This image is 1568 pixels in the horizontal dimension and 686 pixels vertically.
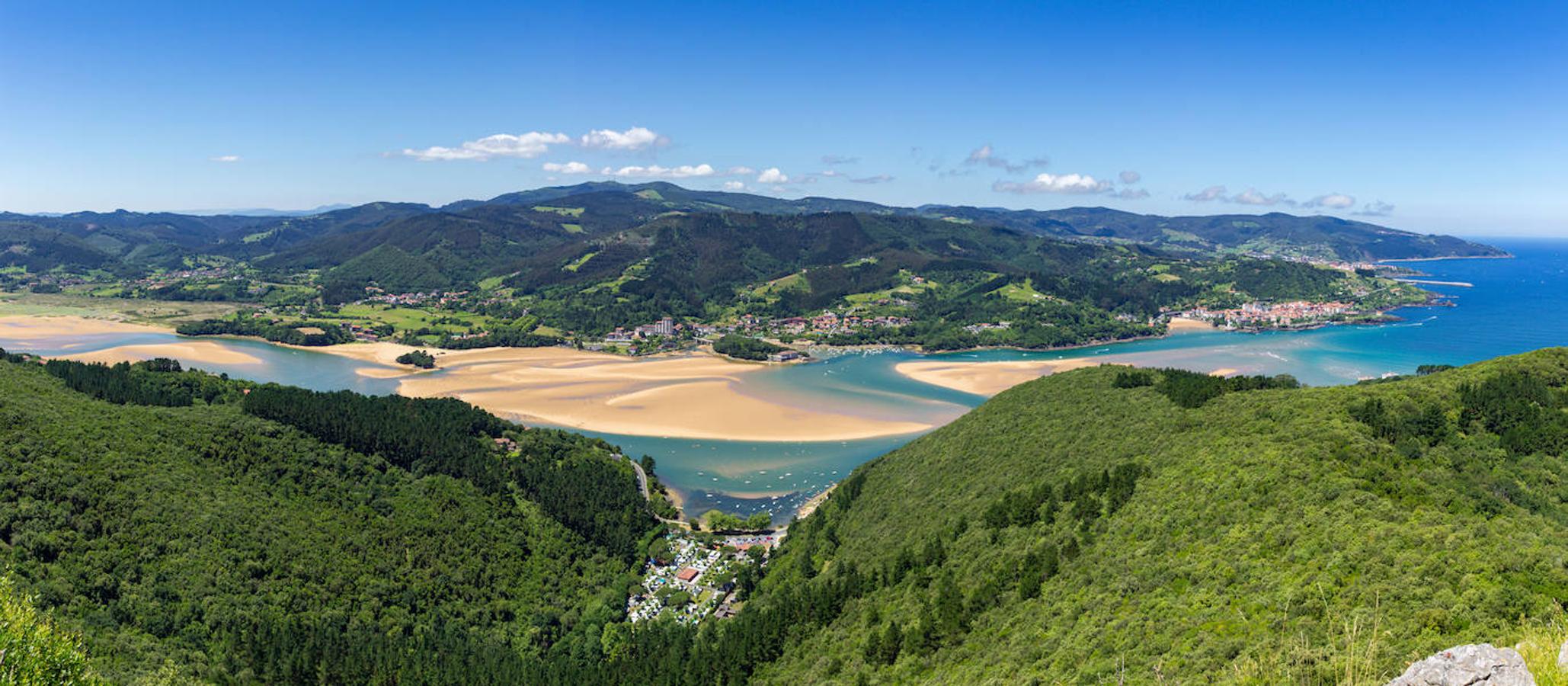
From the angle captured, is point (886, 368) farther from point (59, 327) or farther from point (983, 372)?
point (59, 327)

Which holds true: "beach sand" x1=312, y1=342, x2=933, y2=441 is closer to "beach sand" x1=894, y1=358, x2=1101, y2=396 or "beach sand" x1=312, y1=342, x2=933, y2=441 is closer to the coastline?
the coastline

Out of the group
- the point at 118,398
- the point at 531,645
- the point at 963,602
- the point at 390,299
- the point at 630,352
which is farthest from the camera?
the point at 390,299

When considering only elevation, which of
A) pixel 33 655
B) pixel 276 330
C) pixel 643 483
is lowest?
pixel 643 483

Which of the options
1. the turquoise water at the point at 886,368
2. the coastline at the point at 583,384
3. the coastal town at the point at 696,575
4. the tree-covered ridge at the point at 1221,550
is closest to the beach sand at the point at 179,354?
the coastline at the point at 583,384

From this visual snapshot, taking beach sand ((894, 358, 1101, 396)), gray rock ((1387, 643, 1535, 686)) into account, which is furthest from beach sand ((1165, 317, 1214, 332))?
gray rock ((1387, 643, 1535, 686))

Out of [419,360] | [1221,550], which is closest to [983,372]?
[1221,550]

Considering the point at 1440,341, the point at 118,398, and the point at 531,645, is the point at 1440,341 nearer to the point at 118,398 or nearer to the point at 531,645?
the point at 531,645

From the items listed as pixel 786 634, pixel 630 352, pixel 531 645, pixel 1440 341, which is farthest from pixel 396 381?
pixel 1440 341
